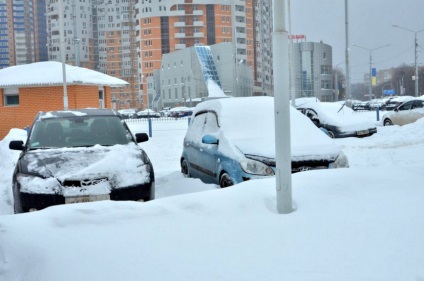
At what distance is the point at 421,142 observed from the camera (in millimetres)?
16656

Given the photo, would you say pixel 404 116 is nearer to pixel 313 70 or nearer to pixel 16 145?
pixel 16 145

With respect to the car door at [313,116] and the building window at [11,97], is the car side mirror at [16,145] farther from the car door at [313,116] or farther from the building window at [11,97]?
the building window at [11,97]

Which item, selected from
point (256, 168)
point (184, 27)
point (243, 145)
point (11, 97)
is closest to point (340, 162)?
point (256, 168)

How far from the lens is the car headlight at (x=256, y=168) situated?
6855 millimetres

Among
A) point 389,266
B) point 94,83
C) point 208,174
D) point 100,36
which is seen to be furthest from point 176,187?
point 100,36

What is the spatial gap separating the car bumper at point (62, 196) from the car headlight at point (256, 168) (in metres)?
1.38

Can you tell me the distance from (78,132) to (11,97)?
68.6ft

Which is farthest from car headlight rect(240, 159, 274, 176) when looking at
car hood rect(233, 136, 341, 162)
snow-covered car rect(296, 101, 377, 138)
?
snow-covered car rect(296, 101, 377, 138)

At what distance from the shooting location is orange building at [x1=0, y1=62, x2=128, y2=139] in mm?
25359

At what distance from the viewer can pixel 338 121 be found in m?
18.6

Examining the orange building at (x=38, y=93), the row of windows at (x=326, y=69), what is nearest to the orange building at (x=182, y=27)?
the row of windows at (x=326, y=69)

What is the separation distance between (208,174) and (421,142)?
1119cm

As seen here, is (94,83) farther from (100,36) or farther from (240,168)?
(100,36)

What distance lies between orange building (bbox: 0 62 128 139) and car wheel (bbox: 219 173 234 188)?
19.3 m
